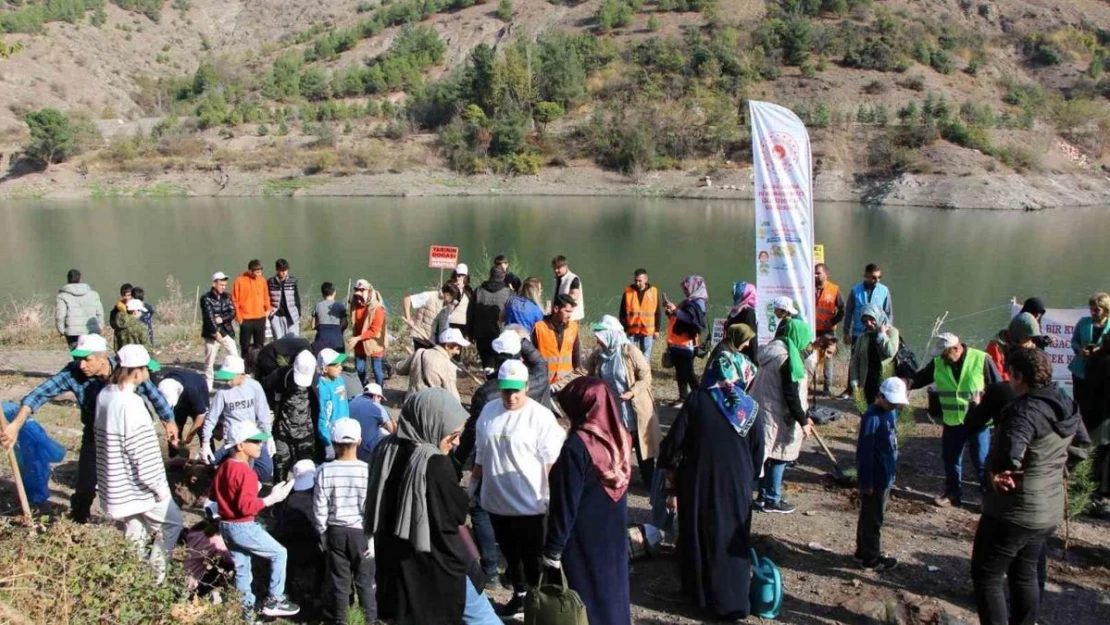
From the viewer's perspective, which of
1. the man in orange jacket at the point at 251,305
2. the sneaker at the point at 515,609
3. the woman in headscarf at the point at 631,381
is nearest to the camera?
the sneaker at the point at 515,609

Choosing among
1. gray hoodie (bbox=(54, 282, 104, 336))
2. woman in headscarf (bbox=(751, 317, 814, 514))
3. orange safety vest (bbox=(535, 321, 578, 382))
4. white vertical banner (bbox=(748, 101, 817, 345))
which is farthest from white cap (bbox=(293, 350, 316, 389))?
gray hoodie (bbox=(54, 282, 104, 336))

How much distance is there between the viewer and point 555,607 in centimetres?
339

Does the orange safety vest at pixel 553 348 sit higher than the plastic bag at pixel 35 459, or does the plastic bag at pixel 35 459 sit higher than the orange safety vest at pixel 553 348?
the orange safety vest at pixel 553 348

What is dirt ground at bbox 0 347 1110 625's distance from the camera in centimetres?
432

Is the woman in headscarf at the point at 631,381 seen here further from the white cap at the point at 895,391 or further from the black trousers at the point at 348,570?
the black trousers at the point at 348,570

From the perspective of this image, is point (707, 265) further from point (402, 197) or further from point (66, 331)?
point (402, 197)

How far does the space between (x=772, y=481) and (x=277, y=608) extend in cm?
319

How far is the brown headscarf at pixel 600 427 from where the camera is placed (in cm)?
360

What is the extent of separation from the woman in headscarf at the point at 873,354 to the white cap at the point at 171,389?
5432mm

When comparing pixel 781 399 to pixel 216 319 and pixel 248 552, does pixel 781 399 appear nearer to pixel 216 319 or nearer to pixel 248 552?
pixel 248 552

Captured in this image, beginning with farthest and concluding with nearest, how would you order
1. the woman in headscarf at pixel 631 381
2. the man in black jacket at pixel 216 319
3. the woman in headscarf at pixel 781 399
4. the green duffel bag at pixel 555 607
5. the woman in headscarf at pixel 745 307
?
the man in black jacket at pixel 216 319, the woman in headscarf at pixel 745 307, the woman in headscarf at pixel 631 381, the woman in headscarf at pixel 781 399, the green duffel bag at pixel 555 607

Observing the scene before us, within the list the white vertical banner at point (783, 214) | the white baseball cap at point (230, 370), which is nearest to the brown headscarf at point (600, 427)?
the white baseball cap at point (230, 370)

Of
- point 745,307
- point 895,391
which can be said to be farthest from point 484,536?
point 745,307

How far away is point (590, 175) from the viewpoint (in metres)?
51.8
